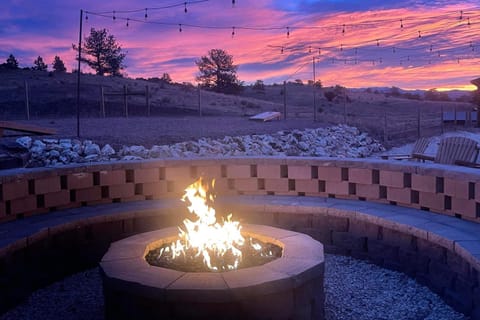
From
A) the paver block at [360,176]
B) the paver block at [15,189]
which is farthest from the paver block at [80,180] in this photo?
the paver block at [360,176]

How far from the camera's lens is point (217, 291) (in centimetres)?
322

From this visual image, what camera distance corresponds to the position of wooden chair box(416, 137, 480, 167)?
6767 millimetres

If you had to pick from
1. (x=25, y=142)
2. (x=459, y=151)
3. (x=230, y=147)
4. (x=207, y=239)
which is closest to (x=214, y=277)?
(x=207, y=239)

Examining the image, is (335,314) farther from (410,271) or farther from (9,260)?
(9,260)

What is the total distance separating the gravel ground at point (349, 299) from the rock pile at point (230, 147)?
5.96 metres

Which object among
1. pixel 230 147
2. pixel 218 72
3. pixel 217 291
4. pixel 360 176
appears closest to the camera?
pixel 217 291

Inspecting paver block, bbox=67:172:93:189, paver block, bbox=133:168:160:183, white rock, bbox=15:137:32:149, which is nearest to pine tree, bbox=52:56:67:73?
white rock, bbox=15:137:32:149

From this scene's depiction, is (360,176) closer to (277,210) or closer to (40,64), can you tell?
(277,210)

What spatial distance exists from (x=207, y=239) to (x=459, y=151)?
4266 millimetres

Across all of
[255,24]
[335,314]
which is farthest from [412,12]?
[335,314]

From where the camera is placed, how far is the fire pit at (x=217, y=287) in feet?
10.7

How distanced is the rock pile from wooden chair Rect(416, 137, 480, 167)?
7187 mm

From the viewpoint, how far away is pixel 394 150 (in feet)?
71.5

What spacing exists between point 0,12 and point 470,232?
636 inches
